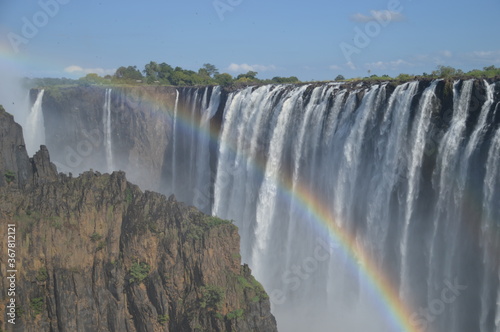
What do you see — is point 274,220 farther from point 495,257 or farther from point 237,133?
point 495,257

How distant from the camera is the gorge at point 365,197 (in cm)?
2019

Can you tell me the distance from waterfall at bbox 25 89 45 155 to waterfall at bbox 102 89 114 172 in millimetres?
6190

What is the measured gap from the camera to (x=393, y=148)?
23.2 meters

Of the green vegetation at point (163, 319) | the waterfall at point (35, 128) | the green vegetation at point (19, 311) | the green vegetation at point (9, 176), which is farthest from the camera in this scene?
the waterfall at point (35, 128)

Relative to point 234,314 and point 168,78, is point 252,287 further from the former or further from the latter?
point 168,78

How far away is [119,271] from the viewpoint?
18.7m

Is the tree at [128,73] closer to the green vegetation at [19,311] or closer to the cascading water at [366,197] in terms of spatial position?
the cascading water at [366,197]

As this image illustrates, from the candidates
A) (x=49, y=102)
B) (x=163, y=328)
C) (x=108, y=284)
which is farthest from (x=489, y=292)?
(x=49, y=102)

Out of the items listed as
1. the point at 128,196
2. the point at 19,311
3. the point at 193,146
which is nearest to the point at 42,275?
the point at 19,311

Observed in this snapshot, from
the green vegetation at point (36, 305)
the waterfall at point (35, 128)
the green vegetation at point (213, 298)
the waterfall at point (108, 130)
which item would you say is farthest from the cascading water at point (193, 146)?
the green vegetation at point (213, 298)

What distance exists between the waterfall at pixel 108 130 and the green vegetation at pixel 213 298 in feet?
103

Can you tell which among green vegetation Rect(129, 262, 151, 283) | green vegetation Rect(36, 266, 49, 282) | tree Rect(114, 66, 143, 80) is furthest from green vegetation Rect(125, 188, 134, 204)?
tree Rect(114, 66, 143, 80)

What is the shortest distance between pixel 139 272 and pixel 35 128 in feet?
113

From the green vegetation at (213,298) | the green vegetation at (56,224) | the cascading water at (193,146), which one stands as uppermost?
the cascading water at (193,146)
